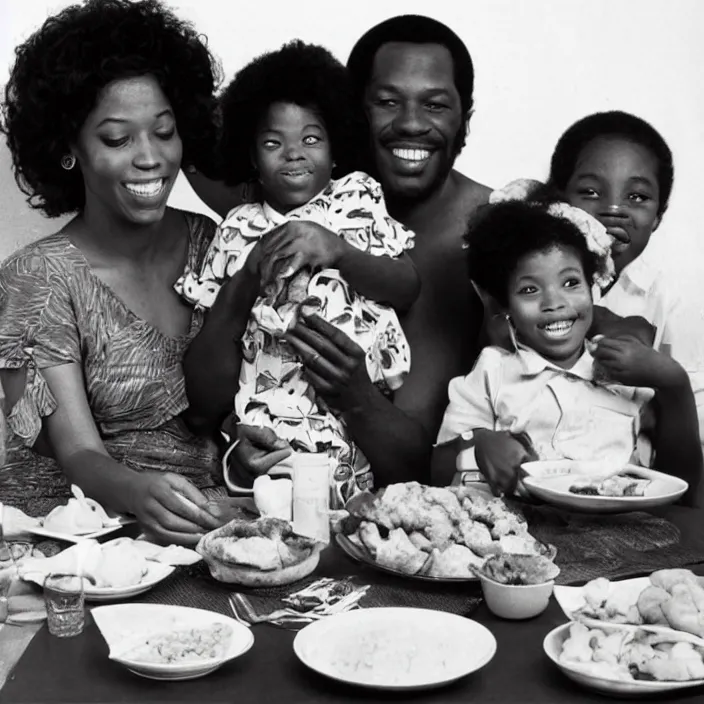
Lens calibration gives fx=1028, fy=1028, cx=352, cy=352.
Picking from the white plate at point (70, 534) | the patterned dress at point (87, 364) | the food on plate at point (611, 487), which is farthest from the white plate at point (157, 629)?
the patterned dress at point (87, 364)

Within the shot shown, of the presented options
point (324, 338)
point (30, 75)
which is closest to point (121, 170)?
point (30, 75)

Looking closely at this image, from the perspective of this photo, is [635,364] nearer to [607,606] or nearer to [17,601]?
[607,606]

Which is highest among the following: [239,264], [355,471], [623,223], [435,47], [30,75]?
[435,47]

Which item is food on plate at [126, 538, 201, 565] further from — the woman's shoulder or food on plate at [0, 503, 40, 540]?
the woman's shoulder

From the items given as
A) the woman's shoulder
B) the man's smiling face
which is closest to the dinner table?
the woman's shoulder

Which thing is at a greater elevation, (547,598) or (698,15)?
(698,15)

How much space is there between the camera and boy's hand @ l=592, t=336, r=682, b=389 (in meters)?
2.36

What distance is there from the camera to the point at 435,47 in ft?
9.39

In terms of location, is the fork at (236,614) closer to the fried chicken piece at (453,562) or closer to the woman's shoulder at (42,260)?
the fried chicken piece at (453,562)

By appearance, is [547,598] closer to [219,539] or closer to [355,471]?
[219,539]

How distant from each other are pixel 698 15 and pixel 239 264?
176 centimetres

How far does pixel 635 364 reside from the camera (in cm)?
236

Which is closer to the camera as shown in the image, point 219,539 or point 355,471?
point 219,539

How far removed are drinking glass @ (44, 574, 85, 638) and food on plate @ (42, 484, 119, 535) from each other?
399 mm
